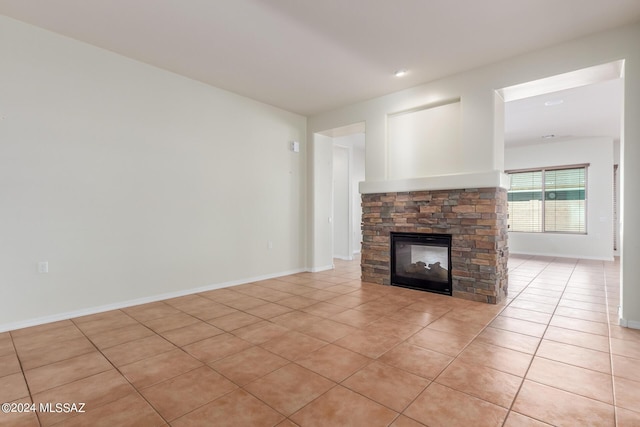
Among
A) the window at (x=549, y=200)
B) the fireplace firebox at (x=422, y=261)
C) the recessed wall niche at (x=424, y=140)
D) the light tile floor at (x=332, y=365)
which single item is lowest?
the light tile floor at (x=332, y=365)

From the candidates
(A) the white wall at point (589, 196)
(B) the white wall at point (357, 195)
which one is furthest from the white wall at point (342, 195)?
(A) the white wall at point (589, 196)

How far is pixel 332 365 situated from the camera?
2.29 meters

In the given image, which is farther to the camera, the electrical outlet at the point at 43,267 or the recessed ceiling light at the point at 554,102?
the recessed ceiling light at the point at 554,102

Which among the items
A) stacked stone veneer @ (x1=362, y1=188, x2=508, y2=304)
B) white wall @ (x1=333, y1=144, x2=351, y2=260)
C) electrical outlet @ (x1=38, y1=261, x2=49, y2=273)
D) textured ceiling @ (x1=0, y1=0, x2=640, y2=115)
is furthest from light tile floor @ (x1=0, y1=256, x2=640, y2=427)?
white wall @ (x1=333, y1=144, x2=351, y2=260)

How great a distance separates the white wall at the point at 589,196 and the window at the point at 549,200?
156 millimetres

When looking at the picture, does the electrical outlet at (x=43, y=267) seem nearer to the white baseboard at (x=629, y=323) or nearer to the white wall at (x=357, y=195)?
the white baseboard at (x=629, y=323)

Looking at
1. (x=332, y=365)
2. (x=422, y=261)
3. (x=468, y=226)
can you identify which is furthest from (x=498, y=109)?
(x=332, y=365)

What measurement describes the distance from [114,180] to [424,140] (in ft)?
13.6

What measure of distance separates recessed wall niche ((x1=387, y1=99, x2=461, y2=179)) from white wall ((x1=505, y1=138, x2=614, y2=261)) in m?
5.64

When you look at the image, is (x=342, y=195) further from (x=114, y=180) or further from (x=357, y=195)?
(x=114, y=180)

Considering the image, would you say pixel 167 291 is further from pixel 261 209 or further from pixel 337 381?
pixel 337 381

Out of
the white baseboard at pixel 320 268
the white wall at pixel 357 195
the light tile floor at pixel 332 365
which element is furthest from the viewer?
the white wall at pixel 357 195

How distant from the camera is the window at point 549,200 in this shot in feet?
25.9

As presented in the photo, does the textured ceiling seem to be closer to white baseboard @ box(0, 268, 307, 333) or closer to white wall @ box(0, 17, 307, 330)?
white wall @ box(0, 17, 307, 330)
